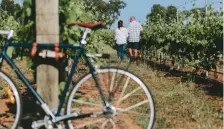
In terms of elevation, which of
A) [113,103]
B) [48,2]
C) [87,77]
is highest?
[48,2]

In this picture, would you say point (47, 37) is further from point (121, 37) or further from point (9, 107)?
point (121, 37)

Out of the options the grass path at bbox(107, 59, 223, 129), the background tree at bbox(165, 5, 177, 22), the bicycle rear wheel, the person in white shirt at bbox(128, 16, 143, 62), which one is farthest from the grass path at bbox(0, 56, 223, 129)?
the background tree at bbox(165, 5, 177, 22)

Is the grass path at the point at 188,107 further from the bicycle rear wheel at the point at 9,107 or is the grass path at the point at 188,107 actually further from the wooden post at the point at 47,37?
the bicycle rear wheel at the point at 9,107

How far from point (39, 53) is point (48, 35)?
0.25 meters

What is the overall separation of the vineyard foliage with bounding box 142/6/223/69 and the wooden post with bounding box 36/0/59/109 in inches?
219

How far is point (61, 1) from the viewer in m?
5.20

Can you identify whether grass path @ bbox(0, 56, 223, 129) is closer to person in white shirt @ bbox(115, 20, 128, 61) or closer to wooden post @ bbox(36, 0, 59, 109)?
wooden post @ bbox(36, 0, 59, 109)

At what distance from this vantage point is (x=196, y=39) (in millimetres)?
10750

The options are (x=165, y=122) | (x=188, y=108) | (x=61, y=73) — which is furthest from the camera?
(x=188, y=108)

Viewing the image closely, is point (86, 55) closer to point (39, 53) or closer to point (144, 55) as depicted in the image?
point (39, 53)

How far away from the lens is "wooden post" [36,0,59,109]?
397 cm

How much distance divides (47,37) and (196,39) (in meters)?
7.33

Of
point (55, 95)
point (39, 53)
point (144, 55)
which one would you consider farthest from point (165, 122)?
point (144, 55)

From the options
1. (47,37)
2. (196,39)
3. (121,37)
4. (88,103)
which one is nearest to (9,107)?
(47,37)
